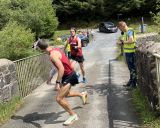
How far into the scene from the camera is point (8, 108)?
1055 centimetres

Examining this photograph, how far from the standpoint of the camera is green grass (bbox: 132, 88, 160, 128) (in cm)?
787

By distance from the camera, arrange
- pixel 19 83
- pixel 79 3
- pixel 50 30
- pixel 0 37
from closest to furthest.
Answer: pixel 19 83
pixel 0 37
pixel 50 30
pixel 79 3

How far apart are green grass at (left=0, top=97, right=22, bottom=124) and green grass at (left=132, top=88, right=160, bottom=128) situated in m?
3.04

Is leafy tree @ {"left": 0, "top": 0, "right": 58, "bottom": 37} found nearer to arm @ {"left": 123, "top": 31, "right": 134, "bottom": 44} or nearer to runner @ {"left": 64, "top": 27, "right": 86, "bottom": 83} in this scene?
runner @ {"left": 64, "top": 27, "right": 86, "bottom": 83}

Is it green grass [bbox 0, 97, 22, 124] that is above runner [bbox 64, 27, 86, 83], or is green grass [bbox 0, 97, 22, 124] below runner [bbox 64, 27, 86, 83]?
below

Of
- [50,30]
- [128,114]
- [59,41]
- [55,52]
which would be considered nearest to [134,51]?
[128,114]

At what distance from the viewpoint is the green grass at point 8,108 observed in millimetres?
9852

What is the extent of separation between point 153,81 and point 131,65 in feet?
11.6

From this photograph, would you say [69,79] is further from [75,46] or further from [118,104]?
[75,46]

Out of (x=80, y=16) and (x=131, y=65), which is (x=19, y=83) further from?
(x=80, y=16)

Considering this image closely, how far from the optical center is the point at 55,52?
838 cm

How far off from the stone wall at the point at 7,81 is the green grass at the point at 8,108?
13cm

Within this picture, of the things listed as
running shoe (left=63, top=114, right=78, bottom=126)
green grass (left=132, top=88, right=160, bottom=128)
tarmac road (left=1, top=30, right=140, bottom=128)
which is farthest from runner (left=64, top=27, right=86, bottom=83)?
running shoe (left=63, top=114, right=78, bottom=126)

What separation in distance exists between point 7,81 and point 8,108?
2.87 ft
